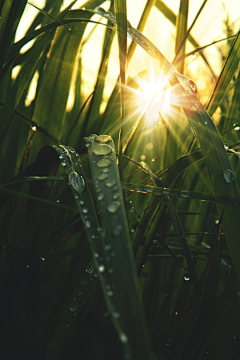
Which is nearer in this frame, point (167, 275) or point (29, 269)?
point (29, 269)

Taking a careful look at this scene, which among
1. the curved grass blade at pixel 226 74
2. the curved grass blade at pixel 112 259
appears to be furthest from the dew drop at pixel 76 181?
the curved grass blade at pixel 226 74

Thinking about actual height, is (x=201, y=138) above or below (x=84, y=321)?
above

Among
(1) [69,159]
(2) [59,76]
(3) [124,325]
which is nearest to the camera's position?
(3) [124,325]

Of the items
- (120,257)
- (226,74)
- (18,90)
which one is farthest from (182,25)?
(120,257)

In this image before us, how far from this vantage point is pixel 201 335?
0.33 meters

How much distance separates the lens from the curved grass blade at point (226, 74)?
313mm

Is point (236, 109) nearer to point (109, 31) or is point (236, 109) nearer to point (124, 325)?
point (109, 31)

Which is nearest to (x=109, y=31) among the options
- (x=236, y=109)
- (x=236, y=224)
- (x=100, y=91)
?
(x=100, y=91)

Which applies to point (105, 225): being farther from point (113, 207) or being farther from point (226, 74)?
point (226, 74)

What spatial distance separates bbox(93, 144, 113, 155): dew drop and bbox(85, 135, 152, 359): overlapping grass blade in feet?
0.03

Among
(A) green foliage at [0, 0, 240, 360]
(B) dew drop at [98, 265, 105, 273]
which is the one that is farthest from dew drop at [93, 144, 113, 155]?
(B) dew drop at [98, 265, 105, 273]

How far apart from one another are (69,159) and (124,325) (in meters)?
0.19

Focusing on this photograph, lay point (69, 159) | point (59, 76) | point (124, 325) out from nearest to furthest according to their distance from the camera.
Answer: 1. point (124, 325)
2. point (69, 159)
3. point (59, 76)

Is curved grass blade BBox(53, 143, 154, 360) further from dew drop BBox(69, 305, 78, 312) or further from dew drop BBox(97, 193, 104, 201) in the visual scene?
dew drop BBox(69, 305, 78, 312)
